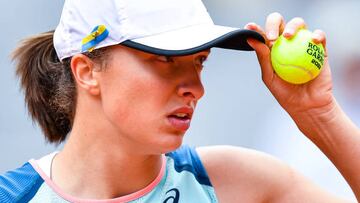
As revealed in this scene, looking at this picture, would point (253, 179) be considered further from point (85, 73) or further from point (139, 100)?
point (85, 73)

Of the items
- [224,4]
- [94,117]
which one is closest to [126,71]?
[94,117]

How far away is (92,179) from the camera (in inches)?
86.1

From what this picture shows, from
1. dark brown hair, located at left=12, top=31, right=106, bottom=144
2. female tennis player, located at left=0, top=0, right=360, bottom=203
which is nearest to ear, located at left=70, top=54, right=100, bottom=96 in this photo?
female tennis player, located at left=0, top=0, right=360, bottom=203

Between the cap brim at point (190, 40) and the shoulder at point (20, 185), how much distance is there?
21.2 inches

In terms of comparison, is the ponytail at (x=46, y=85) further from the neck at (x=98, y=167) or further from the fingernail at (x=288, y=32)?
the fingernail at (x=288, y=32)

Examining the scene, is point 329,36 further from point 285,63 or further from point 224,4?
point 285,63

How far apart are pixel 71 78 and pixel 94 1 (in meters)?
0.30

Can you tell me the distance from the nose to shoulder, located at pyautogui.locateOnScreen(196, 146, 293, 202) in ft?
1.21

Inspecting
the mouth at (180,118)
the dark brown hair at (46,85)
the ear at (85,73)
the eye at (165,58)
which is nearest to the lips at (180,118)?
the mouth at (180,118)

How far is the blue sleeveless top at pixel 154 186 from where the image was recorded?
2.13m

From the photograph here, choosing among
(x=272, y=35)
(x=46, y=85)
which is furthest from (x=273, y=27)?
(x=46, y=85)

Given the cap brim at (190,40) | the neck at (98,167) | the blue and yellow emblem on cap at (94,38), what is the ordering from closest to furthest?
the cap brim at (190,40) → the blue and yellow emblem on cap at (94,38) → the neck at (98,167)

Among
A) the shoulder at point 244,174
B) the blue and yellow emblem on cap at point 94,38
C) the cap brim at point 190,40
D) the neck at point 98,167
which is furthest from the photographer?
the shoulder at point 244,174

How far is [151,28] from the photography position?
6.62 ft
